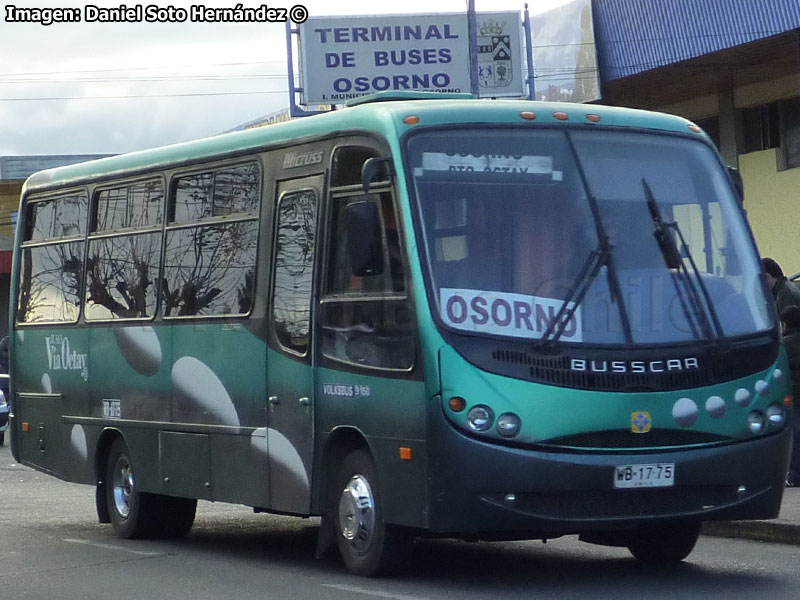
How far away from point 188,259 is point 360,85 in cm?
2104

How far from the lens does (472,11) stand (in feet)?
86.4

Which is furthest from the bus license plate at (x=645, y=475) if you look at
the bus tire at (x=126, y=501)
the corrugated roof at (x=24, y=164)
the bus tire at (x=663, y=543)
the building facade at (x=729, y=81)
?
the corrugated roof at (x=24, y=164)

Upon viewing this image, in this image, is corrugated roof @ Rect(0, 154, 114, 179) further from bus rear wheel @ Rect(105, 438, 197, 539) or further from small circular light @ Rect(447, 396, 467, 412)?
small circular light @ Rect(447, 396, 467, 412)

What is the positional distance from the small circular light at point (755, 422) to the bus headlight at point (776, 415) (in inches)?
2.4

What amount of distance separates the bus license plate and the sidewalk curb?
8.60 feet

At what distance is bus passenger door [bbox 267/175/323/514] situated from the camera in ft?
33.0

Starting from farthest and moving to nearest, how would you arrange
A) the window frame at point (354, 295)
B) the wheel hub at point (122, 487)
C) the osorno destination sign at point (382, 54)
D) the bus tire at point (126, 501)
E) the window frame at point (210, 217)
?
the osorno destination sign at point (382, 54) → the wheel hub at point (122, 487) → the bus tire at point (126, 501) → the window frame at point (210, 217) → the window frame at point (354, 295)

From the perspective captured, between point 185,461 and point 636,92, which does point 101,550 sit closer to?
point 185,461

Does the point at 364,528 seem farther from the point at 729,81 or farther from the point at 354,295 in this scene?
the point at 729,81

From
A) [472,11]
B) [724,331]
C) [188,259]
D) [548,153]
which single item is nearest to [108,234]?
[188,259]

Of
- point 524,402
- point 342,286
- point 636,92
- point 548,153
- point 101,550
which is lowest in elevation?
point 101,550

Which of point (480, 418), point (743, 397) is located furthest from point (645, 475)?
point (480, 418)

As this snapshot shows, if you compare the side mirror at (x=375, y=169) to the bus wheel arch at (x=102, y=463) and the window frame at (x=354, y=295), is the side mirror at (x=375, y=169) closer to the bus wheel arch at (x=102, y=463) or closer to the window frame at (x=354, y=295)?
the window frame at (x=354, y=295)

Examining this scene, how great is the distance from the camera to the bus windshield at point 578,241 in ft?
29.5
